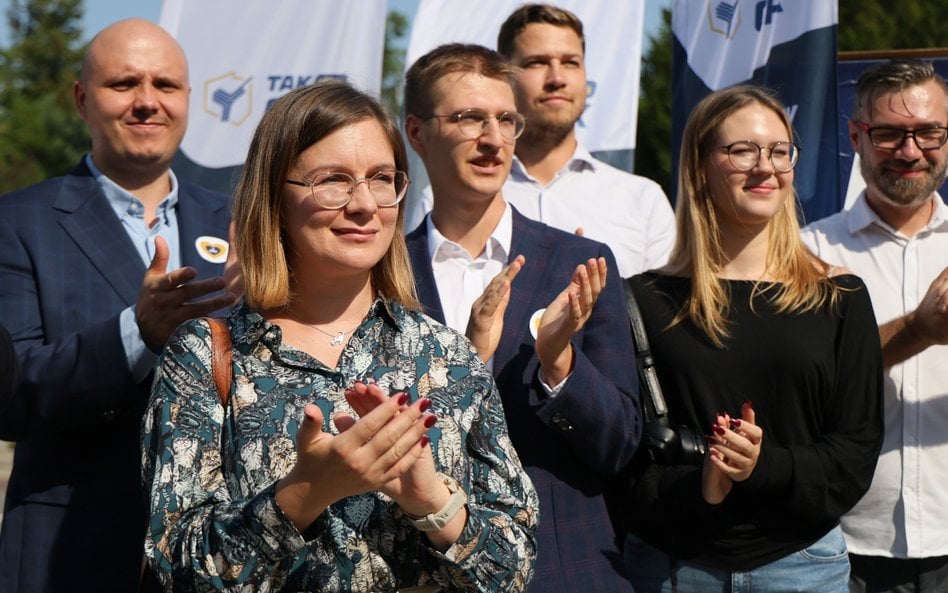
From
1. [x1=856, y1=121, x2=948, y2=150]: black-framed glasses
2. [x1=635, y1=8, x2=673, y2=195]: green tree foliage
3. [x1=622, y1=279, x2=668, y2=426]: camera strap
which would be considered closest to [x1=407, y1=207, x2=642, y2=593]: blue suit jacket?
[x1=622, y1=279, x2=668, y2=426]: camera strap

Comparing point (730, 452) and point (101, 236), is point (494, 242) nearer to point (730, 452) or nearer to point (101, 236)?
point (730, 452)

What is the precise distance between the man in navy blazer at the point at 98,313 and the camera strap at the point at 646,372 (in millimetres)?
1209

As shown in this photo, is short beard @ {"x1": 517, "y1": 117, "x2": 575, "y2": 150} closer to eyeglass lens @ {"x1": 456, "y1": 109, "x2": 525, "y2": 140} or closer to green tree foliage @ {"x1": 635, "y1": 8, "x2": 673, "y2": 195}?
eyeglass lens @ {"x1": 456, "y1": 109, "x2": 525, "y2": 140}

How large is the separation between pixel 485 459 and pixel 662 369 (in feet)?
3.80

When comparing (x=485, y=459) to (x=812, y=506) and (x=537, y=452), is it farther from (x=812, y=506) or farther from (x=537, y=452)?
(x=812, y=506)

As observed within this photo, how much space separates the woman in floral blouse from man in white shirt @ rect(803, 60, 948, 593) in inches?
66.8

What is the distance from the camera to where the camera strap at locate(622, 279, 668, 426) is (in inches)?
139

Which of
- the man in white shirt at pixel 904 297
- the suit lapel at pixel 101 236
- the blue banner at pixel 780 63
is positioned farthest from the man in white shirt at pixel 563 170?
the suit lapel at pixel 101 236

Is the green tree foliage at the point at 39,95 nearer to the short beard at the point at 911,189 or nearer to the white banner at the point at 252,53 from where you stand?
the white banner at the point at 252,53

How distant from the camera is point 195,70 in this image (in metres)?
6.50

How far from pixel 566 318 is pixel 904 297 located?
1450 mm

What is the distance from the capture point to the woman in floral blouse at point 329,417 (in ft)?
7.47

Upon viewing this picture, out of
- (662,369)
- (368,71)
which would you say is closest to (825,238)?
(662,369)

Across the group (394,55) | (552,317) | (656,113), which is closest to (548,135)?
(552,317)
